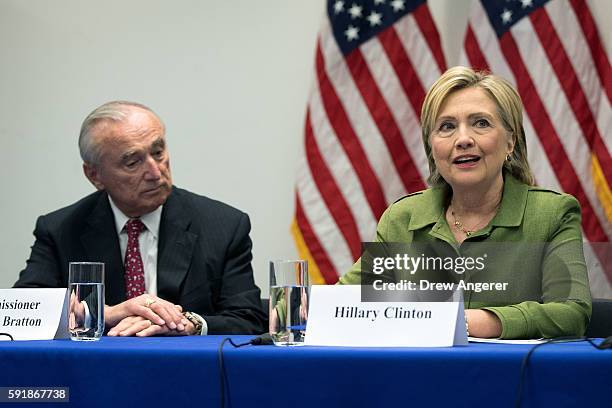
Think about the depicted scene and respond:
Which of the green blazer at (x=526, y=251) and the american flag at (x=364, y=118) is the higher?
the american flag at (x=364, y=118)

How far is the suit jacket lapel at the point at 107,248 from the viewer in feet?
10.8

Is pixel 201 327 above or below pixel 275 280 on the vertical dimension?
below

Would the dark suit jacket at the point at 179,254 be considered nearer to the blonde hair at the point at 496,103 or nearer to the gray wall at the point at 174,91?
the blonde hair at the point at 496,103

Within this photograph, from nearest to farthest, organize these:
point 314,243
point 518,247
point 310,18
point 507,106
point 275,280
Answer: point 275,280 < point 518,247 < point 507,106 < point 314,243 < point 310,18

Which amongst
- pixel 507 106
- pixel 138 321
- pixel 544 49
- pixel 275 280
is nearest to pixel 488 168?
pixel 507 106

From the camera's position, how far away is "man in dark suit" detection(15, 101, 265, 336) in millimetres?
3326

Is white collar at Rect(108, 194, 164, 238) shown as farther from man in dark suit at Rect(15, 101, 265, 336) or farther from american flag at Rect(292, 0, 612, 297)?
american flag at Rect(292, 0, 612, 297)

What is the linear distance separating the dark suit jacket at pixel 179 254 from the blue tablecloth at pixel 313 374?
48.9 inches

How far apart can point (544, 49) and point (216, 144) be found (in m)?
1.68

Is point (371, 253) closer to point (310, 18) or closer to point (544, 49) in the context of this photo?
point (544, 49)

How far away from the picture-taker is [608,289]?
4.03 meters

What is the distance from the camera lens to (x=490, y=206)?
110 inches

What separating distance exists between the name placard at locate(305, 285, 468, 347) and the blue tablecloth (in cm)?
7

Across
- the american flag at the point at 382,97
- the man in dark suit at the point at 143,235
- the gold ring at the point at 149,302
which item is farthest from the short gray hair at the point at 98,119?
the american flag at the point at 382,97
